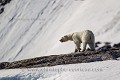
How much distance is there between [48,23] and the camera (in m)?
32.0

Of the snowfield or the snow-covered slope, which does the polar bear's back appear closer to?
the snow-covered slope

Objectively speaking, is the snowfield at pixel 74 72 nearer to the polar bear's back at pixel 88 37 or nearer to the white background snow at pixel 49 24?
the polar bear's back at pixel 88 37

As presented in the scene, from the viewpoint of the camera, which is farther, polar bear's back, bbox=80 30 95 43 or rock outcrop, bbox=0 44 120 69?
polar bear's back, bbox=80 30 95 43

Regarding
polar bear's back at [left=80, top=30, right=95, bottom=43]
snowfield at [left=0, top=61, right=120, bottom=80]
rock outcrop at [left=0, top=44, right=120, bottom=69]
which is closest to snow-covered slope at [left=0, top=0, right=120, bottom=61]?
polar bear's back at [left=80, top=30, right=95, bottom=43]

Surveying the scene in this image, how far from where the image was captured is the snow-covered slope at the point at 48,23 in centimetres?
2603

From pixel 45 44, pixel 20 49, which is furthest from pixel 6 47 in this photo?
pixel 45 44

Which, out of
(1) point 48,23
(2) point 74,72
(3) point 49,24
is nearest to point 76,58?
(2) point 74,72

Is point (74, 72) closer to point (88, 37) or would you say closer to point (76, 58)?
point (76, 58)

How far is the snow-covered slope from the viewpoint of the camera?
26.0 metres

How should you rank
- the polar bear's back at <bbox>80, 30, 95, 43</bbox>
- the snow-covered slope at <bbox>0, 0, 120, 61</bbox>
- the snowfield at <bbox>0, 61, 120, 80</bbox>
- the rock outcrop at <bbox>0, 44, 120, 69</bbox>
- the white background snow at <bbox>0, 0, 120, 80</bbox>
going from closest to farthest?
the snowfield at <bbox>0, 61, 120, 80</bbox>, the rock outcrop at <bbox>0, 44, 120, 69</bbox>, the polar bear's back at <bbox>80, 30, 95, 43</bbox>, the white background snow at <bbox>0, 0, 120, 80</bbox>, the snow-covered slope at <bbox>0, 0, 120, 61</bbox>

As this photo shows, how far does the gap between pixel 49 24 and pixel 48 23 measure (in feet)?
0.89

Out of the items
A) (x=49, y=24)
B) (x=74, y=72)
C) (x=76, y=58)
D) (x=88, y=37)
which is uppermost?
(x=74, y=72)

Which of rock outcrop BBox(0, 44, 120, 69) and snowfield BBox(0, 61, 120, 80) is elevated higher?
snowfield BBox(0, 61, 120, 80)

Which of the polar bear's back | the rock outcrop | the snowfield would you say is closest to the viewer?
the snowfield
